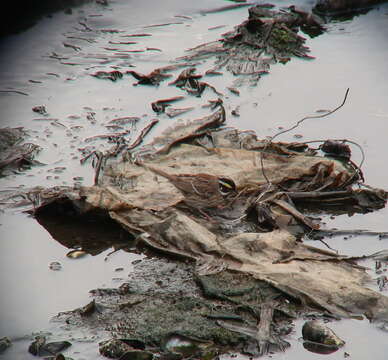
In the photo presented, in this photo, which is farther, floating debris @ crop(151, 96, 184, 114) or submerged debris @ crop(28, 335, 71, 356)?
floating debris @ crop(151, 96, 184, 114)

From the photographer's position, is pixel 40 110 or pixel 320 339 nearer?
pixel 320 339

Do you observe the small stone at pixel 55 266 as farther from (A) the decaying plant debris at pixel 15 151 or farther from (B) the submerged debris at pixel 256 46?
(B) the submerged debris at pixel 256 46

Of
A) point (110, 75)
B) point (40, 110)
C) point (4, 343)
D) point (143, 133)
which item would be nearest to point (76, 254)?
point (4, 343)

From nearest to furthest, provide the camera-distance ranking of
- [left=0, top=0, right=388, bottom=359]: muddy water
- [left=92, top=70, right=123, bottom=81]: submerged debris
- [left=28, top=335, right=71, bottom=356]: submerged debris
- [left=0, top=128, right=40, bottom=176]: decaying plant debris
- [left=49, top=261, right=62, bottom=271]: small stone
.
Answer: [left=28, top=335, right=71, bottom=356]: submerged debris, [left=0, top=0, right=388, bottom=359]: muddy water, [left=49, top=261, right=62, bottom=271]: small stone, [left=0, top=128, right=40, bottom=176]: decaying plant debris, [left=92, top=70, right=123, bottom=81]: submerged debris

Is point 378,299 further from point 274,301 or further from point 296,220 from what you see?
Result: point 296,220

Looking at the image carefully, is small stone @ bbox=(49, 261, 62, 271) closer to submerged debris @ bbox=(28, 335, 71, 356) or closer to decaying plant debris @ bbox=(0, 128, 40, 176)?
submerged debris @ bbox=(28, 335, 71, 356)

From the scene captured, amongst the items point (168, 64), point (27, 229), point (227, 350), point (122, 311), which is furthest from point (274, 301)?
point (168, 64)

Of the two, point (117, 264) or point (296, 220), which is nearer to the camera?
point (117, 264)

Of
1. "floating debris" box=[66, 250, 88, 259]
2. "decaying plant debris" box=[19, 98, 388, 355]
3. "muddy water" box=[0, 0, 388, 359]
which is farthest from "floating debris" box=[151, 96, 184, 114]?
"floating debris" box=[66, 250, 88, 259]

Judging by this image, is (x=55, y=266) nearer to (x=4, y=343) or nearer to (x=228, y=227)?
(x=4, y=343)
